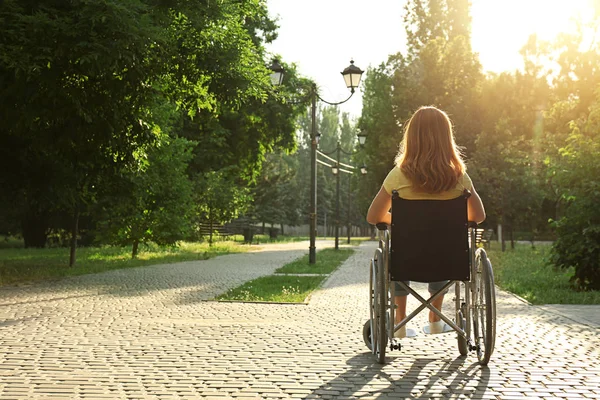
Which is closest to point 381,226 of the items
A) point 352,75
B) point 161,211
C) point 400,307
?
point 400,307

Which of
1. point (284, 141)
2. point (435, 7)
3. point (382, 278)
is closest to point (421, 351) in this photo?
point (382, 278)

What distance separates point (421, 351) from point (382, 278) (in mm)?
1208

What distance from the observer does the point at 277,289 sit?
42.0 ft

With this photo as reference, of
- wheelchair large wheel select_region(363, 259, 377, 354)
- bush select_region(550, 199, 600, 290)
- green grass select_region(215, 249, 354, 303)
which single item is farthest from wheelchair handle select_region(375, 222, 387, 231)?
bush select_region(550, 199, 600, 290)

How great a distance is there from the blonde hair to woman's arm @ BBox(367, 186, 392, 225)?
229 millimetres

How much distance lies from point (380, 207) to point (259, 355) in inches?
62.5

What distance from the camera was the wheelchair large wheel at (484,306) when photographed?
5.34 metres

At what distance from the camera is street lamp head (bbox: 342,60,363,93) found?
19.3 m

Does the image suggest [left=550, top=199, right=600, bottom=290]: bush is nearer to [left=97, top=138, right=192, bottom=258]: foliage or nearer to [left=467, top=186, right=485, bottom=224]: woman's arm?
[left=467, top=186, right=485, bottom=224]: woman's arm

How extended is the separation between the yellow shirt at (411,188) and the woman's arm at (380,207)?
0.25ft

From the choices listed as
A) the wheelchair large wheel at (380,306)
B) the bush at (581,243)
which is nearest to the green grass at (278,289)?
the bush at (581,243)

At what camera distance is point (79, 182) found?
15445 mm

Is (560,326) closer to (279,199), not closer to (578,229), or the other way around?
(578,229)

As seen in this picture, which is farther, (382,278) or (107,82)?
(107,82)
